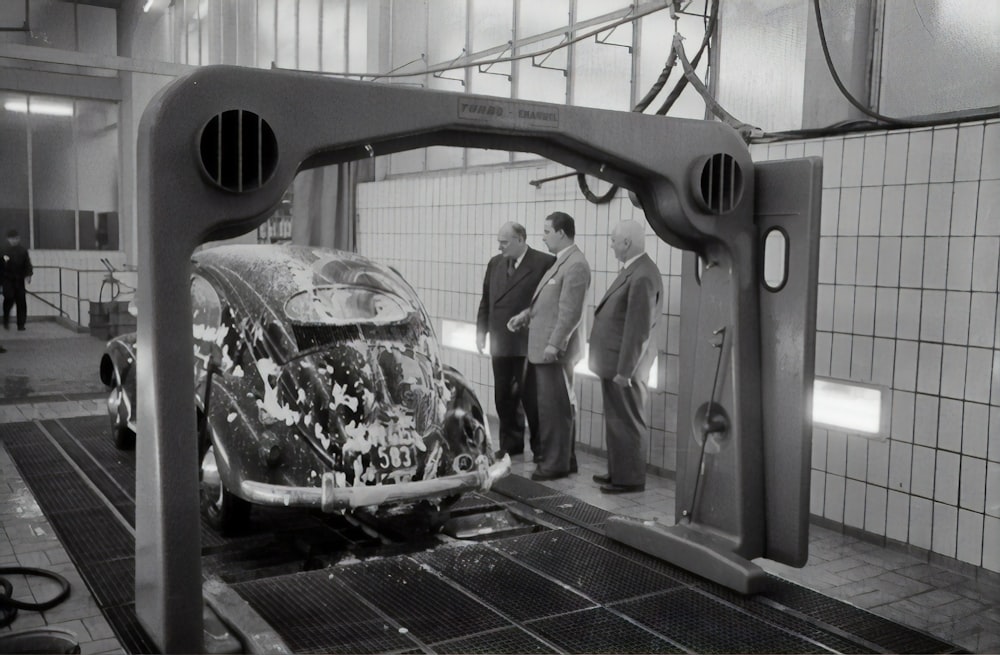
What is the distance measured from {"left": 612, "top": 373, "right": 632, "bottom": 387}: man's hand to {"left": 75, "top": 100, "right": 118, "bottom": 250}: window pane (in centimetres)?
506

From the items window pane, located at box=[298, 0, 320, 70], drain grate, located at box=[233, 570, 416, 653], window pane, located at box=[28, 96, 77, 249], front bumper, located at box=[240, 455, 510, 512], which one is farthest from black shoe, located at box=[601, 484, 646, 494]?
window pane, located at box=[298, 0, 320, 70]

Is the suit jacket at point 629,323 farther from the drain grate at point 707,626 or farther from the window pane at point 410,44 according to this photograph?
the window pane at point 410,44

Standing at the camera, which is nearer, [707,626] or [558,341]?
[707,626]

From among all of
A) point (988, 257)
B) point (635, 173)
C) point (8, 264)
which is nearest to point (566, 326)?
point (635, 173)

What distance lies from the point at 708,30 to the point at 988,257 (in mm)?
2415

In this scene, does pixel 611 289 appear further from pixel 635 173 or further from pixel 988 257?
pixel 988 257

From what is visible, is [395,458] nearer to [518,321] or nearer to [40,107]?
[518,321]

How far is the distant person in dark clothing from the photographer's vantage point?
7.89 metres

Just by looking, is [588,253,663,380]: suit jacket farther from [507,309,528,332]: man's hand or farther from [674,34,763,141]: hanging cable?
[674,34,763,141]: hanging cable

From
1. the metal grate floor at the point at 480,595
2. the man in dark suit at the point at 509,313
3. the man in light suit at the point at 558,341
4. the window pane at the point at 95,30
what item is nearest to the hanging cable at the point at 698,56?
the man in light suit at the point at 558,341

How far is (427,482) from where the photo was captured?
4621 mm

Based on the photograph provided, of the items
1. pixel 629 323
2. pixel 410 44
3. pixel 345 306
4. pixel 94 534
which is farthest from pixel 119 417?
pixel 410 44

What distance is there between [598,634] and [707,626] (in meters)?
0.52

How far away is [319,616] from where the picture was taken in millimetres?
3783
